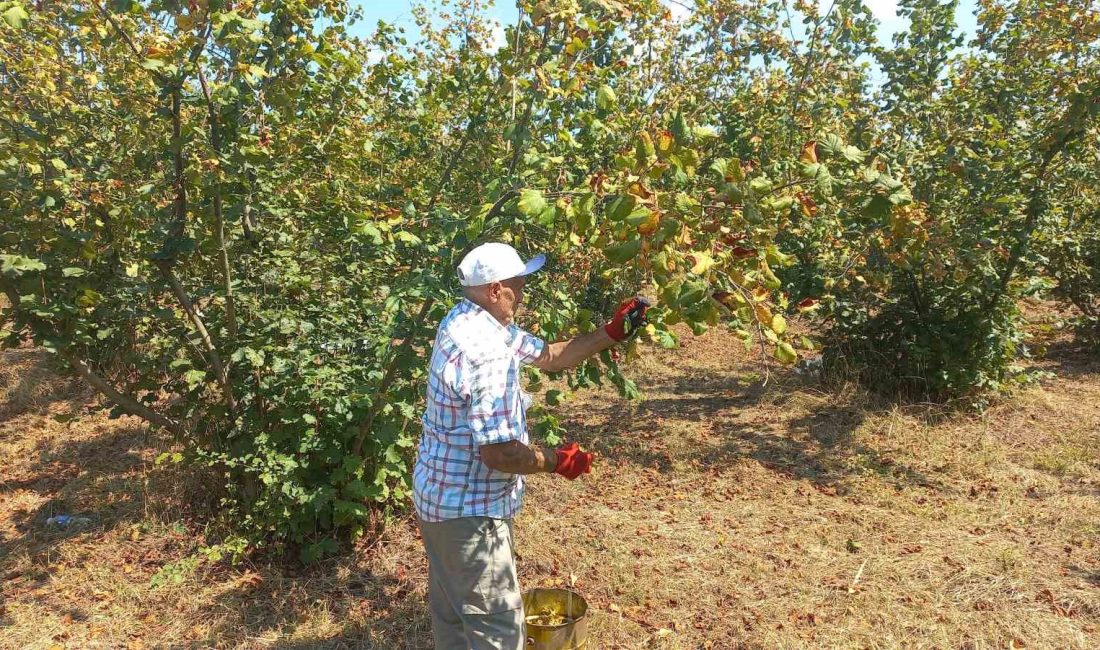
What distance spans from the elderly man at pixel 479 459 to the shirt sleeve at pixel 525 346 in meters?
0.21

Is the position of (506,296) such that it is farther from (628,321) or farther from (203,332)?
(203,332)

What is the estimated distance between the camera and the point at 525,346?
2.76 metres

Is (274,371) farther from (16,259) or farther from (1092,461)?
(1092,461)

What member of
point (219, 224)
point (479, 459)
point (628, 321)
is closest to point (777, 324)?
point (628, 321)

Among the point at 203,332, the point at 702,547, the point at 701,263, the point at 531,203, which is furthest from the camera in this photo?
the point at 702,547

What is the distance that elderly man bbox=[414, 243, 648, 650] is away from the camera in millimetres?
2252

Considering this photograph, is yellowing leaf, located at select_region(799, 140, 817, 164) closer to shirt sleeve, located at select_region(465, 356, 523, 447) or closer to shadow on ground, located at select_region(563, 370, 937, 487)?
shirt sleeve, located at select_region(465, 356, 523, 447)

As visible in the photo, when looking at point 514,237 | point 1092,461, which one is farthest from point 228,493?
point 1092,461

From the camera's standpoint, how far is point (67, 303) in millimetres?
3605

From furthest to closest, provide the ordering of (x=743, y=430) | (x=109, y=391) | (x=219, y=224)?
1. (x=743, y=430)
2. (x=109, y=391)
3. (x=219, y=224)

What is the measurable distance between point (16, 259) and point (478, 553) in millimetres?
2399

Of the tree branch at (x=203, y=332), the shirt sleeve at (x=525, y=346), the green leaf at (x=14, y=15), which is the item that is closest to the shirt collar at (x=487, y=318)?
the shirt sleeve at (x=525, y=346)

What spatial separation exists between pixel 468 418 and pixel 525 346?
1.89 ft

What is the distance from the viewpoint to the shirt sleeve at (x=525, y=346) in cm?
274
